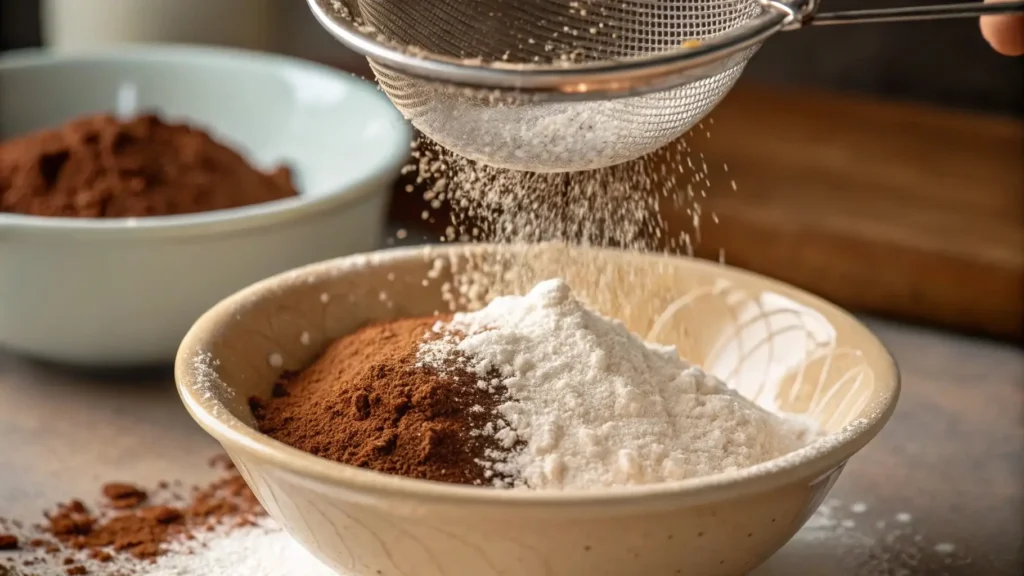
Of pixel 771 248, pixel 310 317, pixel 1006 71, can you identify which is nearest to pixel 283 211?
pixel 310 317

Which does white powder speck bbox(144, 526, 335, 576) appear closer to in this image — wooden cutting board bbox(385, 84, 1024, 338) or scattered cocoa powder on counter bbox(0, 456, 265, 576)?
scattered cocoa powder on counter bbox(0, 456, 265, 576)

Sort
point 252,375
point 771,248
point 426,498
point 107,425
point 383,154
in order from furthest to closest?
point 771,248 → point 383,154 → point 107,425 → point 252,375 → point 426,498

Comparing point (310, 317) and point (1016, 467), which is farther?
point (1016, 467)

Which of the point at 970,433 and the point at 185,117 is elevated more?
the point at 185,117

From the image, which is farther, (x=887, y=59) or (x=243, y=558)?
(x=887, y=59)

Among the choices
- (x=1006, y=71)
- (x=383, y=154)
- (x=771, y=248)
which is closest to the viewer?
(x=383, y=154)

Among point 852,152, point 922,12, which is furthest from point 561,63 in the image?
point 852,152

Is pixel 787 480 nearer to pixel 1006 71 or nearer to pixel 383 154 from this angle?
pixel 383 154

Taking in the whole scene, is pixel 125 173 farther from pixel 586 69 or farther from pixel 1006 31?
pixel 1006 31
